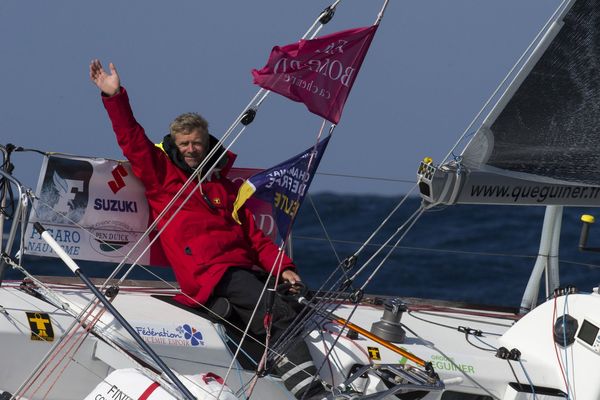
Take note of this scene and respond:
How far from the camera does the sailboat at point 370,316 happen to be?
3.80m

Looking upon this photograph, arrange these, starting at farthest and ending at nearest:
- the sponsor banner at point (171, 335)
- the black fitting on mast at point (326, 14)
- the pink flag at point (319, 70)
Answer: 1. the sponsor banner at point (171, 335)
2. the black fitting on mast at point (326, 14)
3. the pink flag at point (319, 70)

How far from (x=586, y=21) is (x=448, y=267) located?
201 inches

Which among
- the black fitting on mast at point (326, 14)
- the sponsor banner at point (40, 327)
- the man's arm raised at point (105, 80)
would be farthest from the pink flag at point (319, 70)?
the sponsor banner at point (40, 327)

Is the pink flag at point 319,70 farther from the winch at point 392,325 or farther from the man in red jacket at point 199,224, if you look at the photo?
the winch at point 392,325

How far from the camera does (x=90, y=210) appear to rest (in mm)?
4406

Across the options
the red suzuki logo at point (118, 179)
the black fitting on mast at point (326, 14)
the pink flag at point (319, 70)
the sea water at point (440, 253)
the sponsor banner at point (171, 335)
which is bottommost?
the sponsor banner at point (171, 335)

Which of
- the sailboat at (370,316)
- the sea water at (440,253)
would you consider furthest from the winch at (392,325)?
the sea water at (440,253)

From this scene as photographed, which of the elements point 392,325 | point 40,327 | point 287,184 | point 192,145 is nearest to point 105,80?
point 192,145

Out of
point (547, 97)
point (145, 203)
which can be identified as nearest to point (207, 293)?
point (145, 203)

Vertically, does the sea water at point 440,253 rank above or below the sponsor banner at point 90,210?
above

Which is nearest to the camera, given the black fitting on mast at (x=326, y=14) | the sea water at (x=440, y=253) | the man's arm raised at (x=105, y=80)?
the black fitting on mast at (x=326, y=14)

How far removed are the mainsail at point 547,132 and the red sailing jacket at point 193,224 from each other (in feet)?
2.56

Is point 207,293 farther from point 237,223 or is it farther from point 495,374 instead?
point 495,374

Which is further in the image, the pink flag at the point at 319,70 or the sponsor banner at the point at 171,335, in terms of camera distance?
the sponsor banner at the point at 171,335
